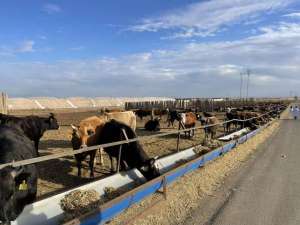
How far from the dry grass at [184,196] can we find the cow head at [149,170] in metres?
0.48

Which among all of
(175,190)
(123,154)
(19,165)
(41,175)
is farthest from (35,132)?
(19,165)

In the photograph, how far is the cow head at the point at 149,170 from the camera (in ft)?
30.5

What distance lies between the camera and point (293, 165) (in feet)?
42.4

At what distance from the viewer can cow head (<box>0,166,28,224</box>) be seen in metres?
5.13

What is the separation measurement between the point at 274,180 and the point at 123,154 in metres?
3.87

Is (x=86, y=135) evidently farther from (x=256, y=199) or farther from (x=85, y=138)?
(x=256, y=199)

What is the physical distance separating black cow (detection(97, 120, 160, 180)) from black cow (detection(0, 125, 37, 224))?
263 centimetres

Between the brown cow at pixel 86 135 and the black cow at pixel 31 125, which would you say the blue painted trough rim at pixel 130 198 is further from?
the black cow at pixel 31 125

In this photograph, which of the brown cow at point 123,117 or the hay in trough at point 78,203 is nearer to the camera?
the hay in trough at point 78,203

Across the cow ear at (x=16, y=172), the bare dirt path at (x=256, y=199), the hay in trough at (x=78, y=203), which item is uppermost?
the cow ear at (x=16, y=172)

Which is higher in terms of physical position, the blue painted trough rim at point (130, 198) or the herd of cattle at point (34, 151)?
the herd of cattle at point (34, 151)

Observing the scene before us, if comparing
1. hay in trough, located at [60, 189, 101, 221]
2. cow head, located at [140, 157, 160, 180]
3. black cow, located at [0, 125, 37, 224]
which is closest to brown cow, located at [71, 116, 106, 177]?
cow head, located at [140, 157, 160, 180]

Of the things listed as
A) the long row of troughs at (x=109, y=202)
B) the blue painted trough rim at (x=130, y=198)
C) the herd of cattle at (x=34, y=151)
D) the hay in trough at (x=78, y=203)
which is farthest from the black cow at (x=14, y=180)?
the blue painted trough rim at (x=130, y=198)

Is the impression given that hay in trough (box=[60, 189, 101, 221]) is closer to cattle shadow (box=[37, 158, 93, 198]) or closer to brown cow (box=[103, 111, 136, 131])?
cattle shadow (box=[37, 158, 93, 198])
